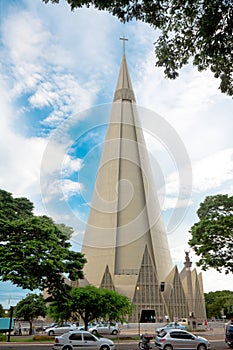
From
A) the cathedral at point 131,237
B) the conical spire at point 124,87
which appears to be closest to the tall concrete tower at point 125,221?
the cathedral at point 131,237

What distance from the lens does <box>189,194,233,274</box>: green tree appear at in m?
19.6

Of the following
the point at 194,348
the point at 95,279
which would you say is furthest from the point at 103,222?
the point at 194,348

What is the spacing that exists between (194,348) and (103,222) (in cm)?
3694

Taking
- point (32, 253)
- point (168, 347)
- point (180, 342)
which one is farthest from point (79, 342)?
point (32, 253)

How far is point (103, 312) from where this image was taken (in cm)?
2562

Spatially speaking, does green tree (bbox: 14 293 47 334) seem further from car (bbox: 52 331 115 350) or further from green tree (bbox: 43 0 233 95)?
green tree (bbox: 43 0 233 95)

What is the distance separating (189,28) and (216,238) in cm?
1339

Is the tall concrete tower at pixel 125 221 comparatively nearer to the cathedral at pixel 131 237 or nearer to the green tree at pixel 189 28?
the cathedral at pixel 131 237

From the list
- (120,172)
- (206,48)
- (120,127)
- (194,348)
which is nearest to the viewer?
(206,48)

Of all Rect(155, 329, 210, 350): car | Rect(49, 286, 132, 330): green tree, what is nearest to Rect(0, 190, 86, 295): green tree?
Rect(49, 286, 132, 330): green tree

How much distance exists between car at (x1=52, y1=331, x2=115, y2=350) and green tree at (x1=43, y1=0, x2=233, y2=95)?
44.0 ft

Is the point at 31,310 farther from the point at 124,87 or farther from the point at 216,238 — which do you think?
the point at 124,87

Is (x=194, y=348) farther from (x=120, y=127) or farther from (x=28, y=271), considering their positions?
(x=120, y=127)

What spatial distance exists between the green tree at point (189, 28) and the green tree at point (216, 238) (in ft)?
35.9
